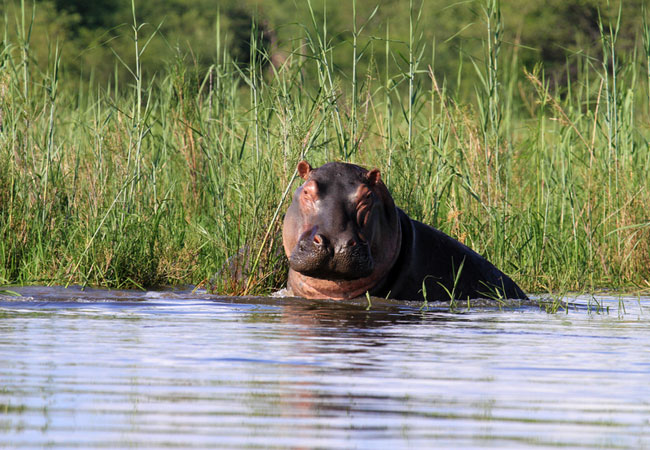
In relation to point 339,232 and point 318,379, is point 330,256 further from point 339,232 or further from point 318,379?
point 318,379

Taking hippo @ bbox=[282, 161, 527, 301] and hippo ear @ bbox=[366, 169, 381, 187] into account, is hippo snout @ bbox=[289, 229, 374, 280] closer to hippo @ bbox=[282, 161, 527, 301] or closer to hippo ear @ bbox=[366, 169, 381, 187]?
hippo @ bbox=[282, 161, 527, 301]

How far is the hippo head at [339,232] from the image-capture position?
593 centimetres

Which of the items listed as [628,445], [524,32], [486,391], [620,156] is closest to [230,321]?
[486,391]

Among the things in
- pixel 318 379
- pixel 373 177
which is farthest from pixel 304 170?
pixel 318 379

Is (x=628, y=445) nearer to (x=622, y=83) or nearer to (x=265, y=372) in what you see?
(x=265, y=372)

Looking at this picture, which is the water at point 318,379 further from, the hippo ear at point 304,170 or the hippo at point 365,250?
the hippo ear at point 304,170

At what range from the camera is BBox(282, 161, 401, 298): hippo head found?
593 centimetres

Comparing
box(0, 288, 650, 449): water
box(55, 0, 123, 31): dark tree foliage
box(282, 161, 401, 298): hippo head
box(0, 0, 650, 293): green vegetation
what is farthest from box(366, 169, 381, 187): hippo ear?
box(55, 0, 123, 31): dark tree foliage

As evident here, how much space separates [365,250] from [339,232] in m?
0.17

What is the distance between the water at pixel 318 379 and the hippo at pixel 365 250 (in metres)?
0.33

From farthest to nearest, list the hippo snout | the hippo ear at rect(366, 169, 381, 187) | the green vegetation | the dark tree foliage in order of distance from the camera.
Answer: the dark tree foliage < the green vegetation < the hippo ear at rect(366, 169, 381, 187) < the hippo snout

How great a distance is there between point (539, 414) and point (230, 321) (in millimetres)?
2490

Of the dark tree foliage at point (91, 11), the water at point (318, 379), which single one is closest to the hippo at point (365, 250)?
the water at point (318, 379)

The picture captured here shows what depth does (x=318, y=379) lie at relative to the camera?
11.8 ft
